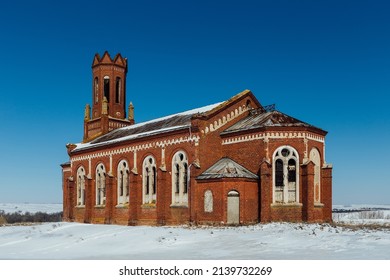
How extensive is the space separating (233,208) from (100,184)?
18145mm

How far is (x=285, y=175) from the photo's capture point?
111 feet

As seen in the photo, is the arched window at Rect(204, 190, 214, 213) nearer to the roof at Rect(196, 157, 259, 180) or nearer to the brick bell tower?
the roof at Rect(196, 157, 259, 180)

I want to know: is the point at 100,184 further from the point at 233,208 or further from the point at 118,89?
the point at 233,208

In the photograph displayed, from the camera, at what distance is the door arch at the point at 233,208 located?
108 ft

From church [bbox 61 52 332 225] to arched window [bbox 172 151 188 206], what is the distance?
8cm

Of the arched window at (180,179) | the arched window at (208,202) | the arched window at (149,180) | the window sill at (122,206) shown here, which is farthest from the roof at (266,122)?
the window sill at (122,206)

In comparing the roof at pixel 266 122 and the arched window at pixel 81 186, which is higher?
the roof at pixel 266 122

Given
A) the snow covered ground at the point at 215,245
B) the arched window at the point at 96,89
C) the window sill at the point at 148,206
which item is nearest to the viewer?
the snow covered ground at the point at 215,245

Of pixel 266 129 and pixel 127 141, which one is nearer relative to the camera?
pixel 266 129

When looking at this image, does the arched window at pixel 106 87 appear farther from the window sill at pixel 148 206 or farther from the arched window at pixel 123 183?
the window sill at pixel 148 206

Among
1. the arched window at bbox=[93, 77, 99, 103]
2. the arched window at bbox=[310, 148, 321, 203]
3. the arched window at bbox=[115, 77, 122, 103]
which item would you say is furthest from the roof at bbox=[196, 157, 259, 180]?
the arched window at bbox=[93, 77, 99, 103]

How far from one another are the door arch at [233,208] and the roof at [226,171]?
1.31m

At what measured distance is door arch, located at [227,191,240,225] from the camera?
3300 cm

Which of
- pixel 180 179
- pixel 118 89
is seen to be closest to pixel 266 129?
pixel 180 179
